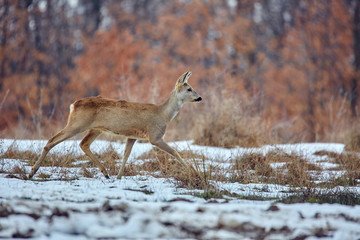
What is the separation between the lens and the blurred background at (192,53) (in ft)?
74.7

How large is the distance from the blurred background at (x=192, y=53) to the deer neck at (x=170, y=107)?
11.3 meters

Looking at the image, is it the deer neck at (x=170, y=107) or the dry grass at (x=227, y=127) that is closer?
the deer neck at (x=170, y=107)

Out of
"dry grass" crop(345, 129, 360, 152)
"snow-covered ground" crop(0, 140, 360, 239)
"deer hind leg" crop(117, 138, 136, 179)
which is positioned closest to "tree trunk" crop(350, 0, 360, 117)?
"dry grass" crop(345, 129, 360, 152)

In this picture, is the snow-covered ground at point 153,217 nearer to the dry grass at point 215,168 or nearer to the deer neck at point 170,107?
the dry grass at point 215,168

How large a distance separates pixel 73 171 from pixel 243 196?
3320mm

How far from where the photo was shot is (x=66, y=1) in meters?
29.2

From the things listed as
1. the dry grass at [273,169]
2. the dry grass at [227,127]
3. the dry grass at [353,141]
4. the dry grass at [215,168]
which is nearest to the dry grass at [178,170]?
the dry grass at [215,168]

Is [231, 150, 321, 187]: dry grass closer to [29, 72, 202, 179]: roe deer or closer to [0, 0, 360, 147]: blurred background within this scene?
[29, 72, 202, 179]: roe deer

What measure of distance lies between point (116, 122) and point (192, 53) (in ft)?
67.1

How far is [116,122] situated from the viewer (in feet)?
25.1

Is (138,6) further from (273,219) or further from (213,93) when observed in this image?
(273,219)

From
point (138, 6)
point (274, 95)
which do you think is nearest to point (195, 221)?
point (274, 95)

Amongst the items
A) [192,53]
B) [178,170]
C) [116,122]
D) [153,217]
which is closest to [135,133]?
[116,122]

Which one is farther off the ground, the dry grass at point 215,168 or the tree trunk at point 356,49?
the tree trunk at point 356,49
